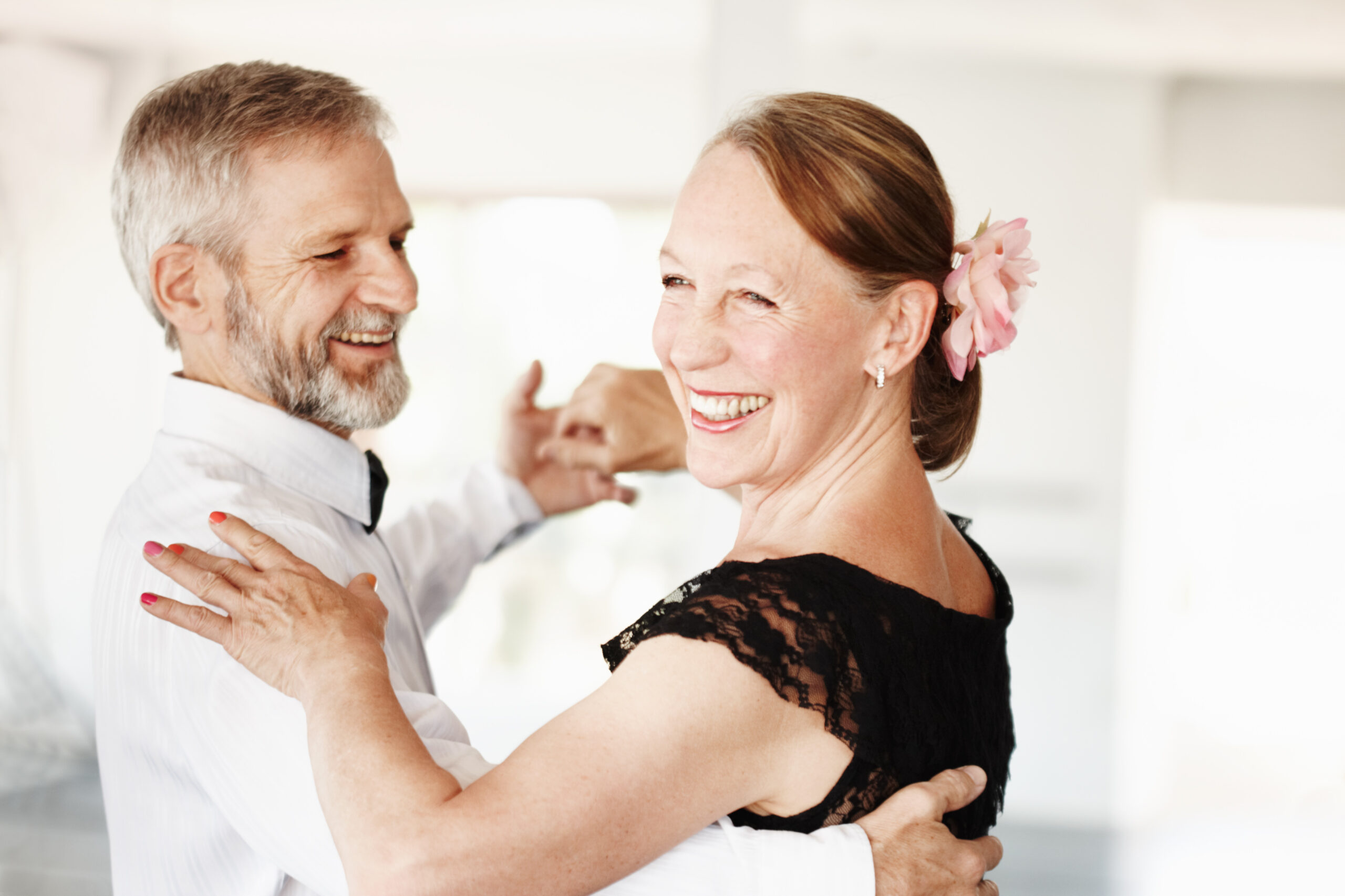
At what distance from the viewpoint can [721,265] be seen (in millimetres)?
1328

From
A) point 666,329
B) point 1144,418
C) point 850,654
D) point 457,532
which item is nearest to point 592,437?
point 457,532

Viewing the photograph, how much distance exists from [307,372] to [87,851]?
12.7 feet

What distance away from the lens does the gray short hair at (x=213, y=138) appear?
169 cm

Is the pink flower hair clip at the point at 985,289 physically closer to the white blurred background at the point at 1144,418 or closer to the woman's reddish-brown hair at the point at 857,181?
the woman's reddish-brown hair at the point at 857,181

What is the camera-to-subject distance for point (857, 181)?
1268mm

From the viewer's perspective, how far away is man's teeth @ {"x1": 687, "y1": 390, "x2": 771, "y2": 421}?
4.58 ft

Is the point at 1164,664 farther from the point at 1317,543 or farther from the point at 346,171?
the point at 346,171

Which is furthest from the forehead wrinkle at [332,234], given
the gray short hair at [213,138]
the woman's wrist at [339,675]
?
the woman's wrist at [339,675]

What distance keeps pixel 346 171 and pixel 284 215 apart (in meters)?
0.13

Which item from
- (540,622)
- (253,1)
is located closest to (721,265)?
(540,622)

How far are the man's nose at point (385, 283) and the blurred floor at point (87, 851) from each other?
3591 mm

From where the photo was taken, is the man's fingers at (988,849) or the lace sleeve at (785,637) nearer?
the lace sleeve at (785,637)

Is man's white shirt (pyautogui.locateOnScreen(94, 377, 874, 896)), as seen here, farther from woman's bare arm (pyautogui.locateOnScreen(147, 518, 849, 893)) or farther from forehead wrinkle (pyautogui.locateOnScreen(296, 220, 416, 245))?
forehead wrinkle (pyautogui.locateOnScreen(296, 220, 416, 245))

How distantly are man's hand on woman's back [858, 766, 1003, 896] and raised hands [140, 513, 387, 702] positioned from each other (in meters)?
0.61
